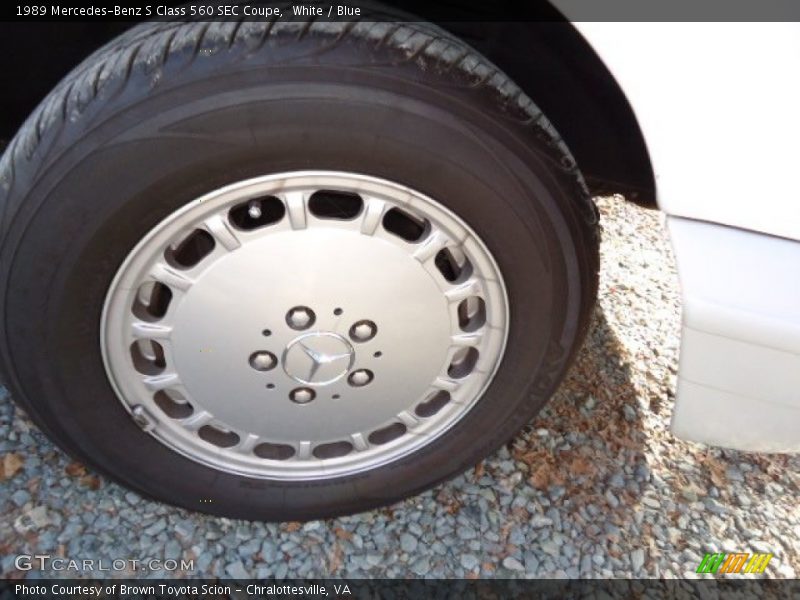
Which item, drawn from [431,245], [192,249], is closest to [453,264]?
[431,245]

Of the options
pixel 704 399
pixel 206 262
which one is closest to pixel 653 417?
pixel 704 399

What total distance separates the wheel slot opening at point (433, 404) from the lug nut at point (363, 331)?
27 centimetres

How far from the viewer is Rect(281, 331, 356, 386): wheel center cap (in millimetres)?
1728

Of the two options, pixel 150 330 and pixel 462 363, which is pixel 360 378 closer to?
pixel 462 363

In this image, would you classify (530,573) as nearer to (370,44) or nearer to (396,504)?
(396,504)

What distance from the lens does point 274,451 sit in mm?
1970

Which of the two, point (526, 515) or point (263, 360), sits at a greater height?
point (263, 360)

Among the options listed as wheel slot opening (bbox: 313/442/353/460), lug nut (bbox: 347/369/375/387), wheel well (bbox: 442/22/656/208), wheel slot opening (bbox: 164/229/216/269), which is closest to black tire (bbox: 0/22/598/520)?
wheel slot opening (bbox: 164/229/216/269)

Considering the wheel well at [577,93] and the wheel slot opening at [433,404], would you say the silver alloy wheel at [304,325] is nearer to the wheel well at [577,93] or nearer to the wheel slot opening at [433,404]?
the wheel slot opening at [433,404]

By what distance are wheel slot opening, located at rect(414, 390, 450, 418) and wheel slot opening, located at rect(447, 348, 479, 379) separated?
0.22 ft

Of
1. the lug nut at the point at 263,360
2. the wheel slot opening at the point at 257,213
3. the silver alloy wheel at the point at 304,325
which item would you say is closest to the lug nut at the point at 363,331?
the silver alloy wheel at the point at 304,325

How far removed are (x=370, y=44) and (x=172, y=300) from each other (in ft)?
2.11

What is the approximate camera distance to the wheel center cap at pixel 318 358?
1728 mm

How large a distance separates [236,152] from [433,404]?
0.79 m
